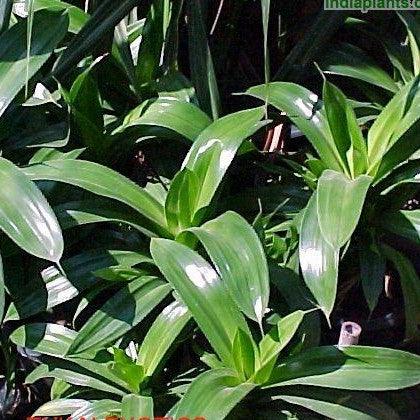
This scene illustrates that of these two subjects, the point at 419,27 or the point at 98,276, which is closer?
the point at 98,276

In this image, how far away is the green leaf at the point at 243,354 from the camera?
3.99ft

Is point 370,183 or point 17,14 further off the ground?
point 17,14

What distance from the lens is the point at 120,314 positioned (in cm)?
132

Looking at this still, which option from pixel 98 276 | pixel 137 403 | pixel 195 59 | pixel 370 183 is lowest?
pixel 137 403

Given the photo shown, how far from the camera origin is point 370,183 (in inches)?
53.1

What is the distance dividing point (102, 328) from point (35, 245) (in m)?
0.17

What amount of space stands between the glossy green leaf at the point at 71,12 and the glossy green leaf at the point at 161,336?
0.56 m

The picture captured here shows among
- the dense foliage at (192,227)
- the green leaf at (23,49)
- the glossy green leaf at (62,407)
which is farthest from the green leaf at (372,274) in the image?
the green leaf at (23,49)

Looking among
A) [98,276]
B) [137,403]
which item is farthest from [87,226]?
[137,403]

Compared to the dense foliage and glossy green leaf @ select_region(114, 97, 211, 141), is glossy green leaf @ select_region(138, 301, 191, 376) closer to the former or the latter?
the dense foliage

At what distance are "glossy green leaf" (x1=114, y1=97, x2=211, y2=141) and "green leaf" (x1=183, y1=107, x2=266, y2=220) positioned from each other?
2.0 inches

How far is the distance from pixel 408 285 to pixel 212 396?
0.44 m

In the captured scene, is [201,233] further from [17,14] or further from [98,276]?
[17,14]

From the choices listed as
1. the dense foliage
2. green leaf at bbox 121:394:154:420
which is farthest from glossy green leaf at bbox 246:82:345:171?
green leaf at bbox 121:394:154:420
